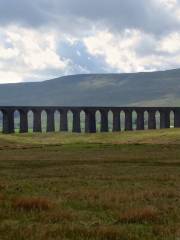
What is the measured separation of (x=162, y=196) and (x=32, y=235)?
10720mm

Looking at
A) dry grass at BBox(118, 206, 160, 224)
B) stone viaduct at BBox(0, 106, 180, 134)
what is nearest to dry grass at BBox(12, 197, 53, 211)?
dry grass at BBox(118, 206, 160, 224)

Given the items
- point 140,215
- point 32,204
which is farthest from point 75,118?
point 140,215

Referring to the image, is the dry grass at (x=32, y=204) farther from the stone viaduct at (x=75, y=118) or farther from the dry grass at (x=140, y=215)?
the stone viaduct at (x=75, y=118)

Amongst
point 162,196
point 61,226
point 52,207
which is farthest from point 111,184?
point 61,226

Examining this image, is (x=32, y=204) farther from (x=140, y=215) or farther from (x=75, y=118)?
(x=75, y=118)

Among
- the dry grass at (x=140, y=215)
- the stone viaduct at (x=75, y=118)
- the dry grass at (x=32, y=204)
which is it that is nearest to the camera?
the dry grass at (x=140, y=215)

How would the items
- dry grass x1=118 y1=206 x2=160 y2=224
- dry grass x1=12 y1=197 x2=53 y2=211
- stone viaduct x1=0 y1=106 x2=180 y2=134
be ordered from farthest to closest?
stone viaduct x1=0 y1=106 x2=180 y2=134 → dry grass x1=12 y1=197 x2=53 y2=211 → dry grass x1=118 y1=206 x2=160 y2=224

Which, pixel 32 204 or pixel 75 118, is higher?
pixel 75 118

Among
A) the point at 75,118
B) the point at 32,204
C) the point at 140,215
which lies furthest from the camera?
the point at 75,118

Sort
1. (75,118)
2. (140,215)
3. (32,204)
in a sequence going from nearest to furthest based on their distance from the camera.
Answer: (140,215) < (32,204) < (75,118)

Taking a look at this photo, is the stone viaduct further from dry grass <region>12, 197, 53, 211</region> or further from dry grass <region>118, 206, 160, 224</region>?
dry grass <region>118, 206, 160, 224</region>

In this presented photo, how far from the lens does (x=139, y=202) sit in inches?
797

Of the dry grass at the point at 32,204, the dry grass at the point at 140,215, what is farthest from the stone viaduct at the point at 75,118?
the dry grass at the point at 140,215

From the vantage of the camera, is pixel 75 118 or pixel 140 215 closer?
pixel 140 215
